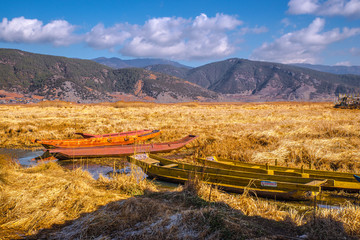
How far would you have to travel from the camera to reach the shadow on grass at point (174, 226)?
4.26 metres

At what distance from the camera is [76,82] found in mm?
102938

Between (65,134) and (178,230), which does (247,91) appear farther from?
(178,230)

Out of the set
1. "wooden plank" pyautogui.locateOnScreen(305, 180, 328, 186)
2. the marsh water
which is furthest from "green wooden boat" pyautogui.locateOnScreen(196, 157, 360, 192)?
"wooden plank" pyautogui.locateOnScreen(305, 180, 328, 186)

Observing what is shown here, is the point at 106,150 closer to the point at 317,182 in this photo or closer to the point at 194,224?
the point at 194,224

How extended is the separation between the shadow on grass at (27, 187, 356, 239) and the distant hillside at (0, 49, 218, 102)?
9070 cm

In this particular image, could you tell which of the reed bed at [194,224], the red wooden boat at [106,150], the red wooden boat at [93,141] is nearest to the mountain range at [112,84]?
the red wooden boat at [93,141]

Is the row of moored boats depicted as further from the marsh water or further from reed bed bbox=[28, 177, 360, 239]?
reed bed bbox=[28, 177, 360, 239]

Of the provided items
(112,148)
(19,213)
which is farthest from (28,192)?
(112,148)

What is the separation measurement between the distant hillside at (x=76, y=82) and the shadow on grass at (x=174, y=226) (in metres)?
90.7

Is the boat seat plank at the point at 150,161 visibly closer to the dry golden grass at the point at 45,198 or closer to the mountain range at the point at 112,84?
the dry golden grass at the point at 45,198

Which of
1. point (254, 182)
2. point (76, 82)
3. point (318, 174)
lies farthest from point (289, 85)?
point (254, 182)

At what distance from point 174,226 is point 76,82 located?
109m

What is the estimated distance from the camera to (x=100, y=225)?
4844 mm

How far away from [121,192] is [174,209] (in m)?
2.39
